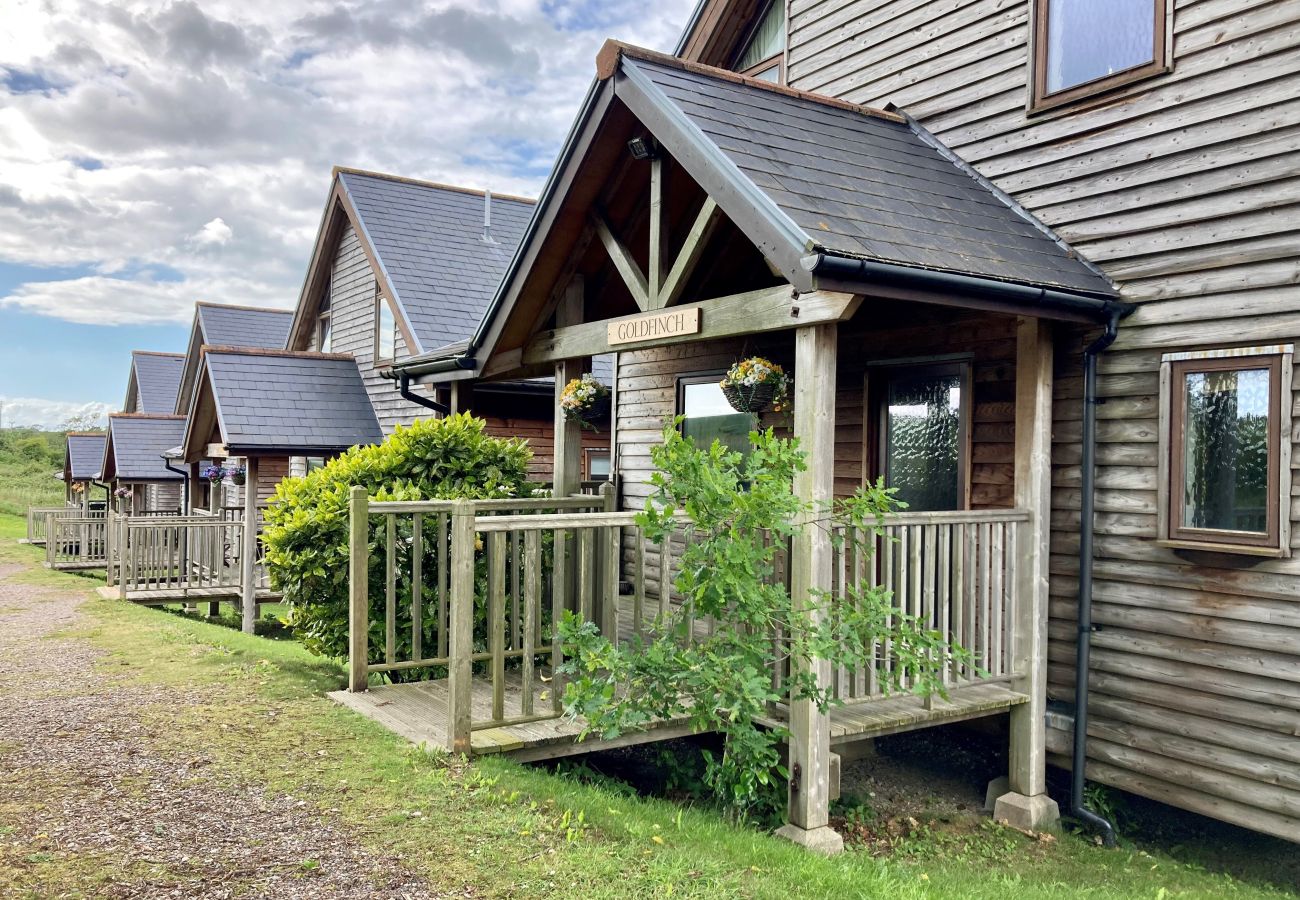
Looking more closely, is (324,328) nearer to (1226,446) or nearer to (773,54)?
(773,54)

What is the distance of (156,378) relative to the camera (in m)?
34.5

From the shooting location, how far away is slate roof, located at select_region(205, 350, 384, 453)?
16562 millimetres

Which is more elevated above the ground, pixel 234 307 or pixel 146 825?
pixel 234 307

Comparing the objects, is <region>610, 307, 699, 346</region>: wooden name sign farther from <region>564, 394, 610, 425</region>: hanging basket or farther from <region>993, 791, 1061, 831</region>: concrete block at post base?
<region>993, 791, 1061, 831</region>: concrete block at post base

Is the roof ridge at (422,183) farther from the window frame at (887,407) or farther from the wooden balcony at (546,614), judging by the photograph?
the window frame at (887,407)

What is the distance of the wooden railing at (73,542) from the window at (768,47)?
18.8 meters

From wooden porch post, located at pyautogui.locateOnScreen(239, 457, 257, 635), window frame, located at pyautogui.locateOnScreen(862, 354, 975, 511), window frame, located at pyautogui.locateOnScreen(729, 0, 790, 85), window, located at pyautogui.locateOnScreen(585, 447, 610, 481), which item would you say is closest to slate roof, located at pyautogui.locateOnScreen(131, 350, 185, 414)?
wooden porch post, located at pyautogui.locateOnScreen(239, 457, 257, 635)

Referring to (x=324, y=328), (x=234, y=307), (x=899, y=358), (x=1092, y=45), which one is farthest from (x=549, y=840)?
(x=234, y=307)

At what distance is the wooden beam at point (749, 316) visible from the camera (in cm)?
551

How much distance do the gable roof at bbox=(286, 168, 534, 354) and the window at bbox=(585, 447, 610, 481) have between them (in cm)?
287

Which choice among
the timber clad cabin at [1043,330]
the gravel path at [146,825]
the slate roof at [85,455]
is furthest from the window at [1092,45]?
the slate roof at [85,455]

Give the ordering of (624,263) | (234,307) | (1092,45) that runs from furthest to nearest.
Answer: (234,307) → (624,263) → (1092,45)

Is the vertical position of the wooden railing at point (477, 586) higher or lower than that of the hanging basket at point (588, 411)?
lower

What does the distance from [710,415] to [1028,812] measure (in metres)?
4.83
